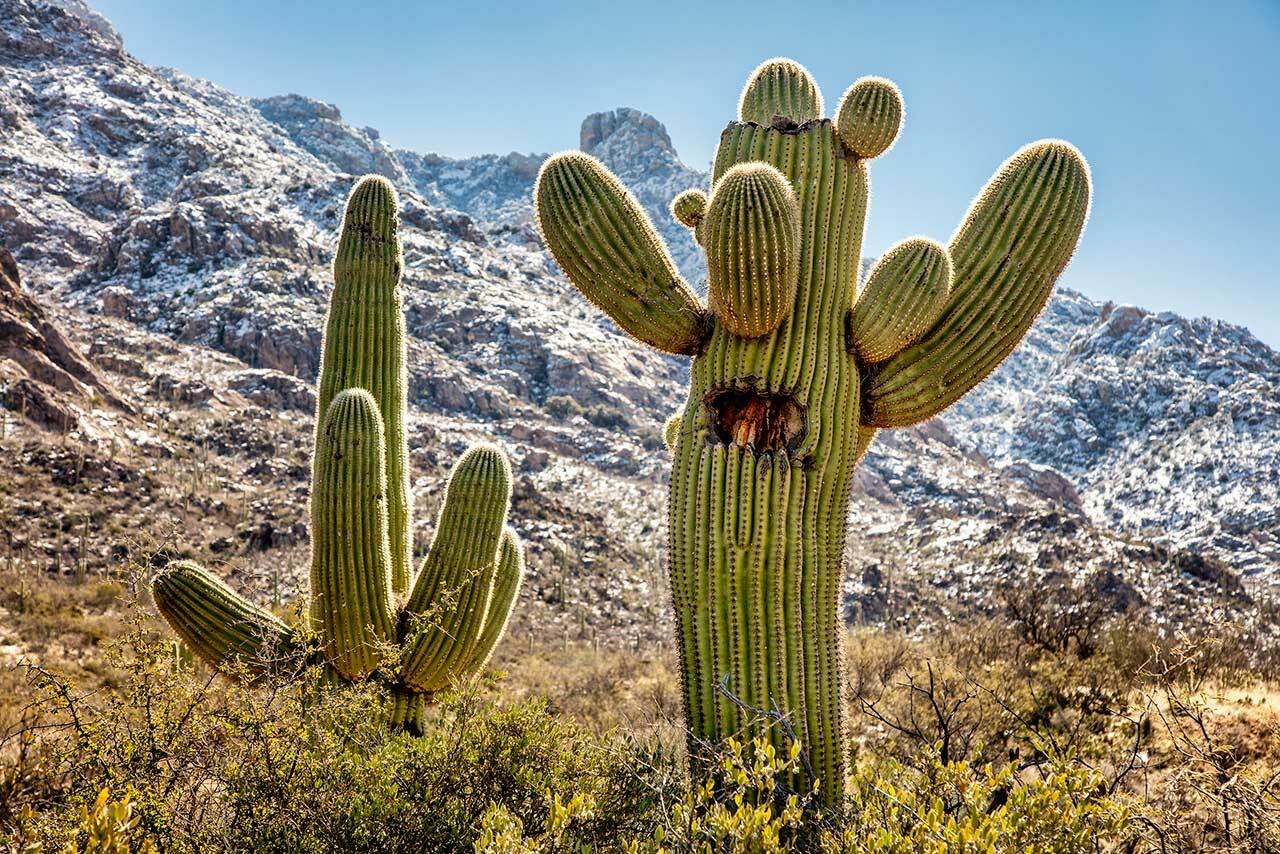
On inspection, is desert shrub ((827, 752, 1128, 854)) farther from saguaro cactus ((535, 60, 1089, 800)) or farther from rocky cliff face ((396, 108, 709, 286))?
rocky cliff face ((396, 108, 709, 286))

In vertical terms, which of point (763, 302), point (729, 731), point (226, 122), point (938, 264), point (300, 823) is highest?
point (226, 122)

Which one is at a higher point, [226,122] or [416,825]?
[226,122]

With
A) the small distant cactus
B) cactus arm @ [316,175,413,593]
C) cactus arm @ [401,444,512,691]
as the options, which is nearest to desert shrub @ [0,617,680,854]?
the small distant cactus

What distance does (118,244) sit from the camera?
55.7 meters

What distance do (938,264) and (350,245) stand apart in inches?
174

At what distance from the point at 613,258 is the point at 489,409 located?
5231cm

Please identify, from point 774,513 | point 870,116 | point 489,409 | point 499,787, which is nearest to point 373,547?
point 499,787

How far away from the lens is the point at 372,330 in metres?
6.65

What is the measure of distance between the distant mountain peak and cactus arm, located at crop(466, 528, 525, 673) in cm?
15587

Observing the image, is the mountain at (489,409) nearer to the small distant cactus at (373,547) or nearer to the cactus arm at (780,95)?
the small distant cactus at (373,547)

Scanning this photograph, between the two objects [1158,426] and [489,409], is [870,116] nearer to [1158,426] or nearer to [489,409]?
[489,409]

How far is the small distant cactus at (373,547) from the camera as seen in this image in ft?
18.1

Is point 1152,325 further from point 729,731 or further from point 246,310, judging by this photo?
point 729,731

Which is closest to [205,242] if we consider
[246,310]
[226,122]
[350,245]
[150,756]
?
[246,310]
